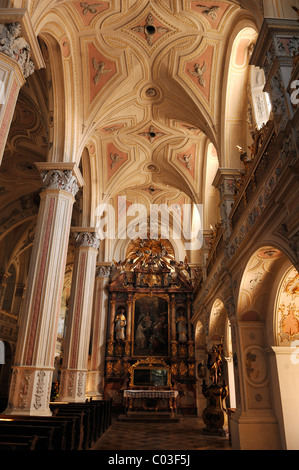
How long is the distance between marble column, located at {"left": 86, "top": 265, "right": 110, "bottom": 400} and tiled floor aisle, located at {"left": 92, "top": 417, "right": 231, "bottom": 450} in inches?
231

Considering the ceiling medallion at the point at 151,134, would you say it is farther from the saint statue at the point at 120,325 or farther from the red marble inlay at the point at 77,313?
the saint statue at the point at 120,325

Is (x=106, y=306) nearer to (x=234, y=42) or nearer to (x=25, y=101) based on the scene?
(x=25, y=101)

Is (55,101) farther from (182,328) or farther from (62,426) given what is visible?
(182,328)

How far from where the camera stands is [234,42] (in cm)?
1016

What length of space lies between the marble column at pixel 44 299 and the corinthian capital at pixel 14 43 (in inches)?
157

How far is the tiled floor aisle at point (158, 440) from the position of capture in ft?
27.2

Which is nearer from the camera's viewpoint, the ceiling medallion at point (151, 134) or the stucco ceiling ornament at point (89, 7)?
the stucco ceiling ornament at point (89, 7)

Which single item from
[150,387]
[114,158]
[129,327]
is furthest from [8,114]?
[129,327]

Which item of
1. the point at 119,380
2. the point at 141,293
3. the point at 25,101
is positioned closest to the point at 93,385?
the point at 119,380

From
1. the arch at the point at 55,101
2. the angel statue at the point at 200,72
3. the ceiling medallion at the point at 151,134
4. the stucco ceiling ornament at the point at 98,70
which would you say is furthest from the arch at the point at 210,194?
the arch at the point at 55,101

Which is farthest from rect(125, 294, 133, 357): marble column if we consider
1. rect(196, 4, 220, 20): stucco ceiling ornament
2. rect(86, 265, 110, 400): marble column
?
rect(196, 4, 220, 20): stucco ceiling ornament

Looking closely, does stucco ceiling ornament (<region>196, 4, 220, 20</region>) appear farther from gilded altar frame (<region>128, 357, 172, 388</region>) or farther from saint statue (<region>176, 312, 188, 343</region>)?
gilded altar frame (<region>128, 357, 172, 388</region>)

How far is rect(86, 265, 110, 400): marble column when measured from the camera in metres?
17.3

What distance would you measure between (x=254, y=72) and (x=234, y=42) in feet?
3.35
